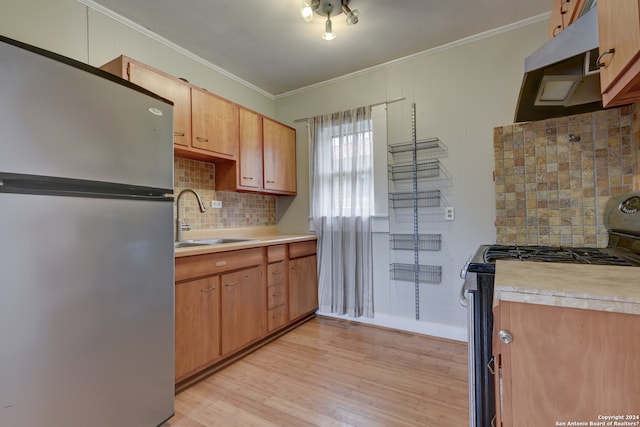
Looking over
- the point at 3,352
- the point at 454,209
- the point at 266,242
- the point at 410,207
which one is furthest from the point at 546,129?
the point at 3,352

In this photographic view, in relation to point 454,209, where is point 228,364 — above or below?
below

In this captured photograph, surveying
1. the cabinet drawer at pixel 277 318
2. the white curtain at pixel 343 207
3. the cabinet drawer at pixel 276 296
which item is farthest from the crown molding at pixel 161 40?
the cabinet drawer at pixel 277 318

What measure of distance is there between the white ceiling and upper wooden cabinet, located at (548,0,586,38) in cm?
48

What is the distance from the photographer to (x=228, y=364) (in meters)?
2.13

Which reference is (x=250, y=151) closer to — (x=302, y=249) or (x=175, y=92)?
(x=175, y=92)

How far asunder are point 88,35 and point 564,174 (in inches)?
130

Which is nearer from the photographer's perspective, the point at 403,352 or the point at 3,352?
the point at 3,352

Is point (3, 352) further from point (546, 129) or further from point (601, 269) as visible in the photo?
point (546, 129)

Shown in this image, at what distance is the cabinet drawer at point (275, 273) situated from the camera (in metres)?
2.50

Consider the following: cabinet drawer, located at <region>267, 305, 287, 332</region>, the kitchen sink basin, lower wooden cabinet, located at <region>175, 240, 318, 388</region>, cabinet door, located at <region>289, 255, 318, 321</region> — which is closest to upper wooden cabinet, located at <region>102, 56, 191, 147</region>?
the kitchen sink basin

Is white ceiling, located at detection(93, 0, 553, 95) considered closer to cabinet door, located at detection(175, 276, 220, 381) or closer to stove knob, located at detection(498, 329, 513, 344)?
cabinet door, located at detection(175, 276, 220, 381)

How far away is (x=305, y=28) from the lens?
223 cm

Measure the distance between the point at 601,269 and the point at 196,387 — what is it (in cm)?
215

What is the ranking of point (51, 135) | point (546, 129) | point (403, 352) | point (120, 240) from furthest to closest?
point (403, 352), point (546, 129), point (120, 240), point (51, 135)
